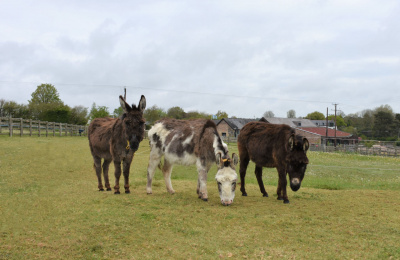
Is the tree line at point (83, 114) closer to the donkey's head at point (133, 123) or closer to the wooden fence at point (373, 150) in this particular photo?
the donkey's head at point (133, 123)

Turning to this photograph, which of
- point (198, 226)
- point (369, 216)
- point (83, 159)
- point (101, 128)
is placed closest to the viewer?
point (198, 226)

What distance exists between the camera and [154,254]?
5.30m

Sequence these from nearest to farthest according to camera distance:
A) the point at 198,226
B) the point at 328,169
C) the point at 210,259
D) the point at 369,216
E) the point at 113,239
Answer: the point at 210,259 → the point at 113,239 → the point at 198,226 → the point at 369,216 → the point at 328,169

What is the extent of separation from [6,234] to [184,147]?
5.26 m

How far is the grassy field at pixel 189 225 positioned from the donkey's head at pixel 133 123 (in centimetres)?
164

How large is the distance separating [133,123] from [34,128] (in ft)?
102

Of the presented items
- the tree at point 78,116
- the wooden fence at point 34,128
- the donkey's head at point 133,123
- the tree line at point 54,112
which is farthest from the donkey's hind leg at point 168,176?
the tree at point 78,116

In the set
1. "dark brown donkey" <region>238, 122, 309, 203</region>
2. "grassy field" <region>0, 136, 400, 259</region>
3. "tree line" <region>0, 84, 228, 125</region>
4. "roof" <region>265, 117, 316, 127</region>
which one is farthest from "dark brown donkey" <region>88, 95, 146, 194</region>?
"roof" <region>265, 117, 316, 127</region>

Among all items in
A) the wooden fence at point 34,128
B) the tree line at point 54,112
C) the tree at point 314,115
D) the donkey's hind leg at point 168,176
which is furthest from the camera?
the tree at point 314,115

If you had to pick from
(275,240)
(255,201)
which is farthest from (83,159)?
(275,240)

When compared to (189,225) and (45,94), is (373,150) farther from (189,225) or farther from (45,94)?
(45,94)

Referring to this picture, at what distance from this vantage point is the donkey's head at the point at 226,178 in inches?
339

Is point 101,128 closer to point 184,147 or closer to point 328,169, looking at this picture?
point 184,147

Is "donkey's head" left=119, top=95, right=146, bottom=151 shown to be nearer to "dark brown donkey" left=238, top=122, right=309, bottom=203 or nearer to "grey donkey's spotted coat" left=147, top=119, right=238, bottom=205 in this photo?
"grey donkey's spotted coat" left=147, top=119, right=238, bottom=205
